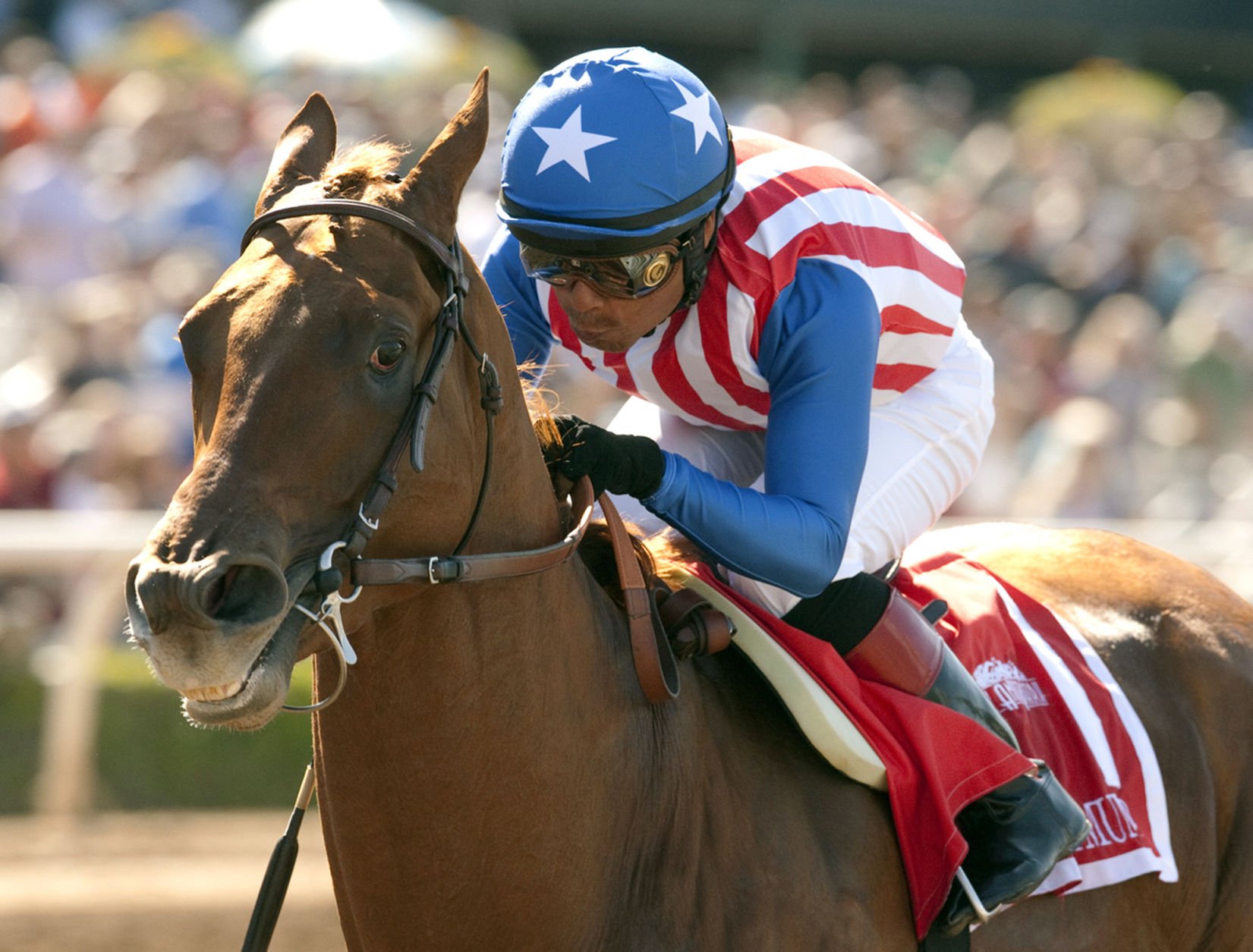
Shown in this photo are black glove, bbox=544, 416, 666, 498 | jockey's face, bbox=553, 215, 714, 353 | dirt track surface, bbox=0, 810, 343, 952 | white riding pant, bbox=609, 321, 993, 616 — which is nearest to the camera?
black glove, bbox=544, 416, 666, 498

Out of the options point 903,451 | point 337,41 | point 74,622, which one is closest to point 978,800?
point 903,451

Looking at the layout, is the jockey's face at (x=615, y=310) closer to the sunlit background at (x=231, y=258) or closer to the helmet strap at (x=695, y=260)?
the helmet strap at (x=695, y=260)

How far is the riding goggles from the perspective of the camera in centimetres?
274

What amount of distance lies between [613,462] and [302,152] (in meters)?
0.72

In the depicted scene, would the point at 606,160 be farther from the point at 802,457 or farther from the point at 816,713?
the point at 816,713

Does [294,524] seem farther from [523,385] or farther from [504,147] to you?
[504,147]

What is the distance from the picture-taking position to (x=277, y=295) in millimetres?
2244

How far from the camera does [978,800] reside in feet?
9.97

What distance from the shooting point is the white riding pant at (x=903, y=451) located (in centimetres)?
322

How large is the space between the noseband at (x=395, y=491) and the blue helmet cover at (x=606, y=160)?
10.7 inches

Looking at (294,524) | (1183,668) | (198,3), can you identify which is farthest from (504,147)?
(198,3)

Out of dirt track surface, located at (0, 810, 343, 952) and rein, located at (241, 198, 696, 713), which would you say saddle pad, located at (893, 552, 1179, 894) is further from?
dirt track surface, located at (0, 810, 343, 952)

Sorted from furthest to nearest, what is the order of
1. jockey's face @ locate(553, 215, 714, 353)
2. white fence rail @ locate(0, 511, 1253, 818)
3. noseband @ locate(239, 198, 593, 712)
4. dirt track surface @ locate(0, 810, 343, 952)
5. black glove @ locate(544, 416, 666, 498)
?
1. white fence rail @ locate(0, 511, 1253, 818)
2. dirt track surface @ locate(0, 810, 343, 952)
3. jockey's face @ locate(553, 215, 714, 353)
4. black glove @ locate(544, 416, 666, 498)
5. noseband @ locate(239, 198, 593, 712)

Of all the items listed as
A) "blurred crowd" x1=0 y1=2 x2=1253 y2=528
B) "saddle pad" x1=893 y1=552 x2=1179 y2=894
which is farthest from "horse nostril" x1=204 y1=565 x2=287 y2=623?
"blurred crowd" x1=0 y1=2 x2=1253 y2=528
